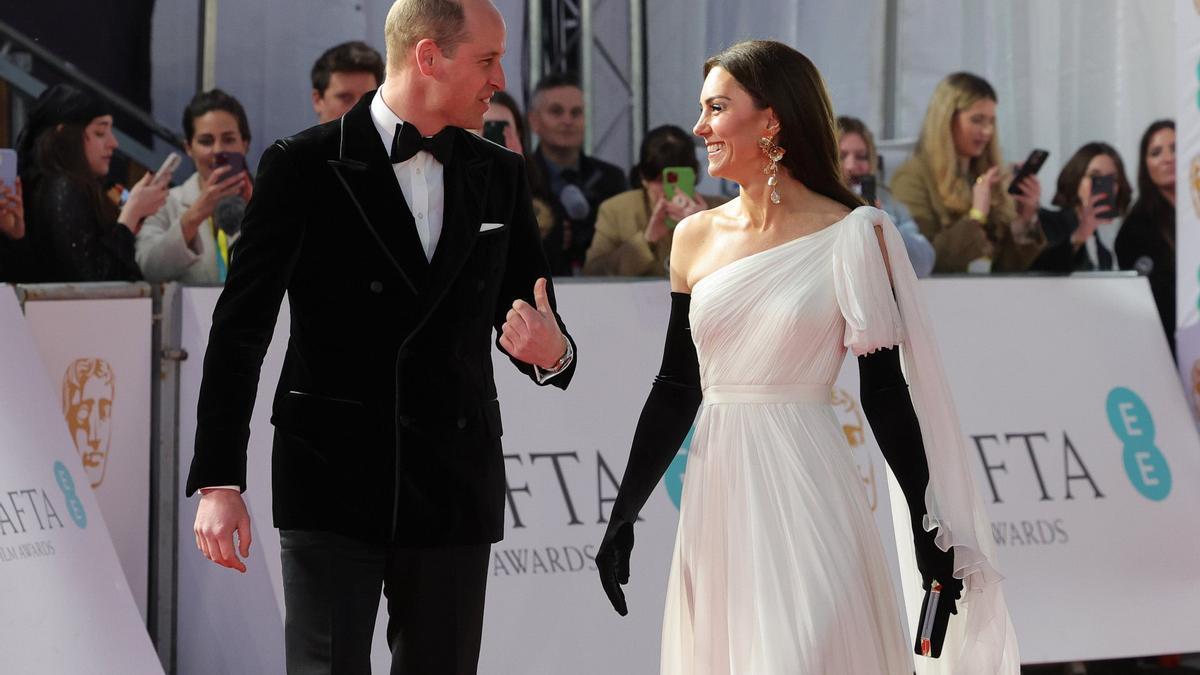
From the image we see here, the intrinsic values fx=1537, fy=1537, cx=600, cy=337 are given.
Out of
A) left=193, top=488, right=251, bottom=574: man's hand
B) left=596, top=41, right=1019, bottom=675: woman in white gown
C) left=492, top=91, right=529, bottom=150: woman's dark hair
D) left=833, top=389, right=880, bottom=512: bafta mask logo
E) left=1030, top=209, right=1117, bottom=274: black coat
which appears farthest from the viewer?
left=1030, top=209, right=1117, bottom=274: black coat

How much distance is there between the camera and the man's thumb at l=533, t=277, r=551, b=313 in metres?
2.94

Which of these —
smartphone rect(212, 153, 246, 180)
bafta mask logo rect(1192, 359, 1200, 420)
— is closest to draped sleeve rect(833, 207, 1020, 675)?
smartphone rect(212, 153, 246, 180)

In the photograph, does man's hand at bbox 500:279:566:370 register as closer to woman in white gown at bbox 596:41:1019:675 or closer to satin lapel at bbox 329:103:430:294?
satin lapel at bbox 329:103:430:294

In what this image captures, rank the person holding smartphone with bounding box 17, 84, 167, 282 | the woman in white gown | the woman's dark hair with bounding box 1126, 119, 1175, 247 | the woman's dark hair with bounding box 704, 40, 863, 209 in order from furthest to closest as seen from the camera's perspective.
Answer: the woman's dark hair with bounding box 1126, 119, 1175, 247 → the person holding smartphone with bounding box 17, 84, 167, 282 → the woman's dark hair with bounding box 704, 40, 863, 209 → the woman in white gown

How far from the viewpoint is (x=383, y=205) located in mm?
2832

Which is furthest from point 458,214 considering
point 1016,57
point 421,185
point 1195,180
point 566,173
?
point 1016,57

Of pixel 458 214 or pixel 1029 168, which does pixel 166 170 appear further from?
pixel 1029 168

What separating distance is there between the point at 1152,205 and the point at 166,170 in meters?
4.46

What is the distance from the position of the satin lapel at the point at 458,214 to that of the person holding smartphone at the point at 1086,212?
4621 millimetres

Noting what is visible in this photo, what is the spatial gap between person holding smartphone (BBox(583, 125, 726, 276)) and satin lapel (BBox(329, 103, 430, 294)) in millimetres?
3411

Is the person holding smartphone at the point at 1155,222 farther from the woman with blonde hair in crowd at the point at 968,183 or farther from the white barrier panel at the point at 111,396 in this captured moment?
the white barrier panel at the point at 111,396

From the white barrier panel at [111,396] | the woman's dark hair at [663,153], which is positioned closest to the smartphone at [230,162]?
the white barrier panel at [111,396]

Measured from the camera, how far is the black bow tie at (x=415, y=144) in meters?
2.87

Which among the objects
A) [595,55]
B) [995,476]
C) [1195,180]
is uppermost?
[595,55]
